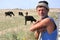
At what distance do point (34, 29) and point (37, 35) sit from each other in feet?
0.69

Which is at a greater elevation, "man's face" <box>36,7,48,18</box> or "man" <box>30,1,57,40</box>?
"man's face" <box>36,7,48,18</box>

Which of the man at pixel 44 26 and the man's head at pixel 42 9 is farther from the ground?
the man's head at pixel 42 9

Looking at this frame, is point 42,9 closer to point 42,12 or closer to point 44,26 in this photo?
point 42,12

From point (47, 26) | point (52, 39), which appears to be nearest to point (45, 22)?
point (47, 26)

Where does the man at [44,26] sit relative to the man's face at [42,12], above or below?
below

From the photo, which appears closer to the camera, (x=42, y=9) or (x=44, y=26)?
(x=44, y=26)

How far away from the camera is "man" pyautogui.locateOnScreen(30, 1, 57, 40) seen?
402 centimetres

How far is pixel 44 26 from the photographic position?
4.04m

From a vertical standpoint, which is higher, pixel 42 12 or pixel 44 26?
pixel 42 12

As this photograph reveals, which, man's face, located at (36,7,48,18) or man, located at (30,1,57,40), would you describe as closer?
man, located at (30,1,57,40)

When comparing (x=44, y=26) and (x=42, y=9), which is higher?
(x=42, y=9)

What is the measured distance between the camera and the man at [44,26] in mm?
4020

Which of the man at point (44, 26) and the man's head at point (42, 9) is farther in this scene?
the man's head at point (42, 9)

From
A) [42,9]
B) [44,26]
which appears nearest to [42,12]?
[42,9]
